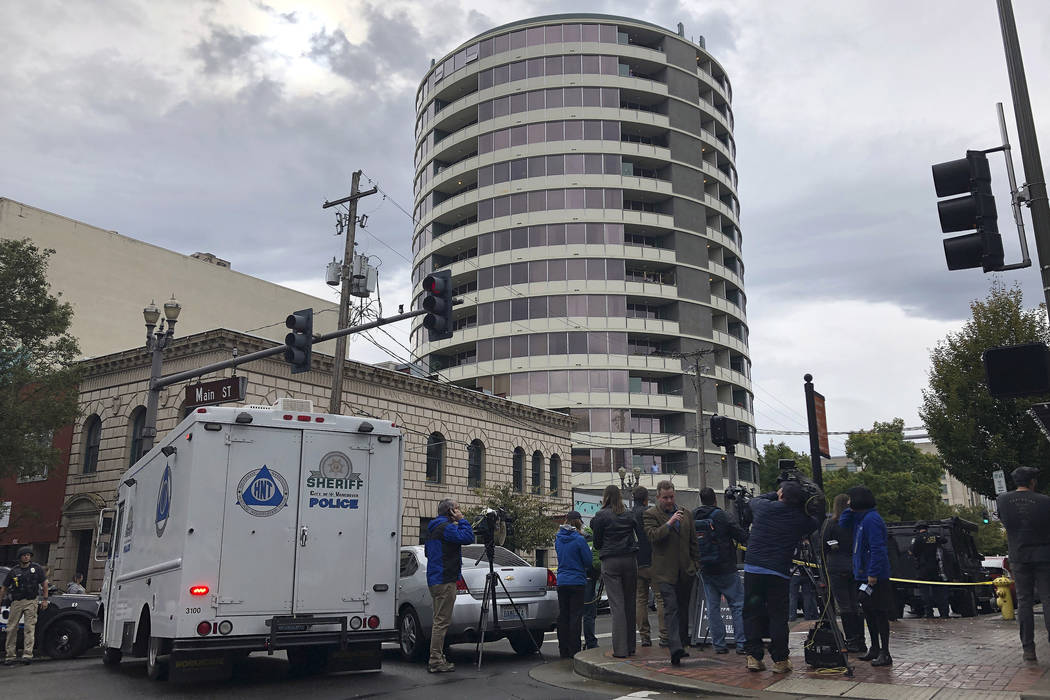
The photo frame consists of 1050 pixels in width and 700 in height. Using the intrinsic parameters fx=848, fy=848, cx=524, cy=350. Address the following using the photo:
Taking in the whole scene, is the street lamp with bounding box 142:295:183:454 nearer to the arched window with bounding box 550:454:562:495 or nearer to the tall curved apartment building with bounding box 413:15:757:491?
the arched window with bounding box 550:454:562:495

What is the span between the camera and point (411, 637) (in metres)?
11.4

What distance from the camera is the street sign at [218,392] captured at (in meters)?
17.7

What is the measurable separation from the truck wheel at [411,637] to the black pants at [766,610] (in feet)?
15.9

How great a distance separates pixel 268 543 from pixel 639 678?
4021 millimetres

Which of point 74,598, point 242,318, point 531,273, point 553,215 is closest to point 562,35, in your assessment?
point 553,215

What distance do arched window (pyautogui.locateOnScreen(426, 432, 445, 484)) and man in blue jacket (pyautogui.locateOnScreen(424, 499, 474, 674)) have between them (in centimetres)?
2115

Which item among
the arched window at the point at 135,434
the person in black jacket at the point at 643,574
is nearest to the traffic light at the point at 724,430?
the person in black jacket at the point at 643,574

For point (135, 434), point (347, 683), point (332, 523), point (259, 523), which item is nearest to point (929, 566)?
point (347, 683)

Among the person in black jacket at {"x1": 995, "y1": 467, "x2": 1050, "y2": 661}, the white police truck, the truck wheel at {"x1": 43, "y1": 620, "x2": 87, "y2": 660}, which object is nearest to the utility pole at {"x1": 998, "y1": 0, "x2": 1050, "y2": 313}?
the person in black jacket at {"x1": 995, "y1": 467, "x2": 1050, "y2": 661}

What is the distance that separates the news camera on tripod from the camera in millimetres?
7824

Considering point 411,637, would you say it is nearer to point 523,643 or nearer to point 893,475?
point 523,643

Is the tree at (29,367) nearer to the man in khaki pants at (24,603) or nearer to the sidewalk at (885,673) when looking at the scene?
the man in khaki pants at (24,603)

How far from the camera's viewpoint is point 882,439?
73438 millimetres

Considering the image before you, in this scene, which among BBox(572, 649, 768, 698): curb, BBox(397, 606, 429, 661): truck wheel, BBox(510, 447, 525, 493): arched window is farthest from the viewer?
BBox(510, 447, 525, 493): arched window
